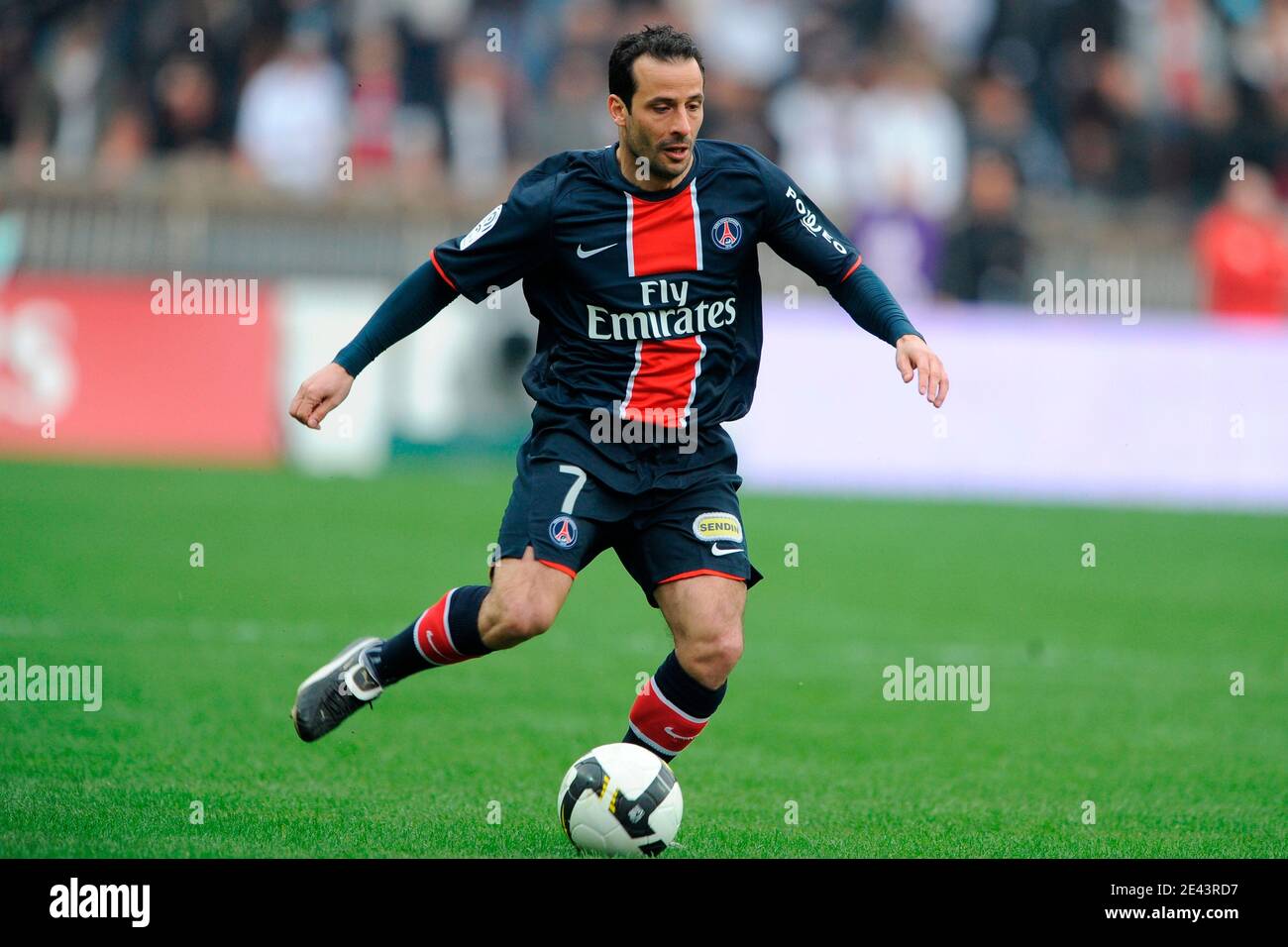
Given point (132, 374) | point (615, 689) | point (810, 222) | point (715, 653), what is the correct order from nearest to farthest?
point (715, 653) < point (810, 222) < point (615, 689) < point (132, 374)

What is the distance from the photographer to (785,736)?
22.9 ft

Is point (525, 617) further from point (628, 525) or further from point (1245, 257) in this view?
point (1245, 257)

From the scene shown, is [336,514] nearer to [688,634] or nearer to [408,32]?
[408,32]

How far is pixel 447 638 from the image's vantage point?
5.54 m

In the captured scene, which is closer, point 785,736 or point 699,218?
point 699,218

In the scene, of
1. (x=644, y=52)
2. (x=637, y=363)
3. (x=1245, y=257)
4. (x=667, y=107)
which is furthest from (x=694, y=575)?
(x=1245, y=257)

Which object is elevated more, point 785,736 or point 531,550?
point 531,550

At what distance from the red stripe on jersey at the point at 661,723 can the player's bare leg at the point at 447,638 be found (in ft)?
1.46

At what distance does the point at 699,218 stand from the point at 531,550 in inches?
44.7

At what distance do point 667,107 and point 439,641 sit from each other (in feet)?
5.65

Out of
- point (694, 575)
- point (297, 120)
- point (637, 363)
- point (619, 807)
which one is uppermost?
point (297, 120)

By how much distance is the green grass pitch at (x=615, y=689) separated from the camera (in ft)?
17.9
